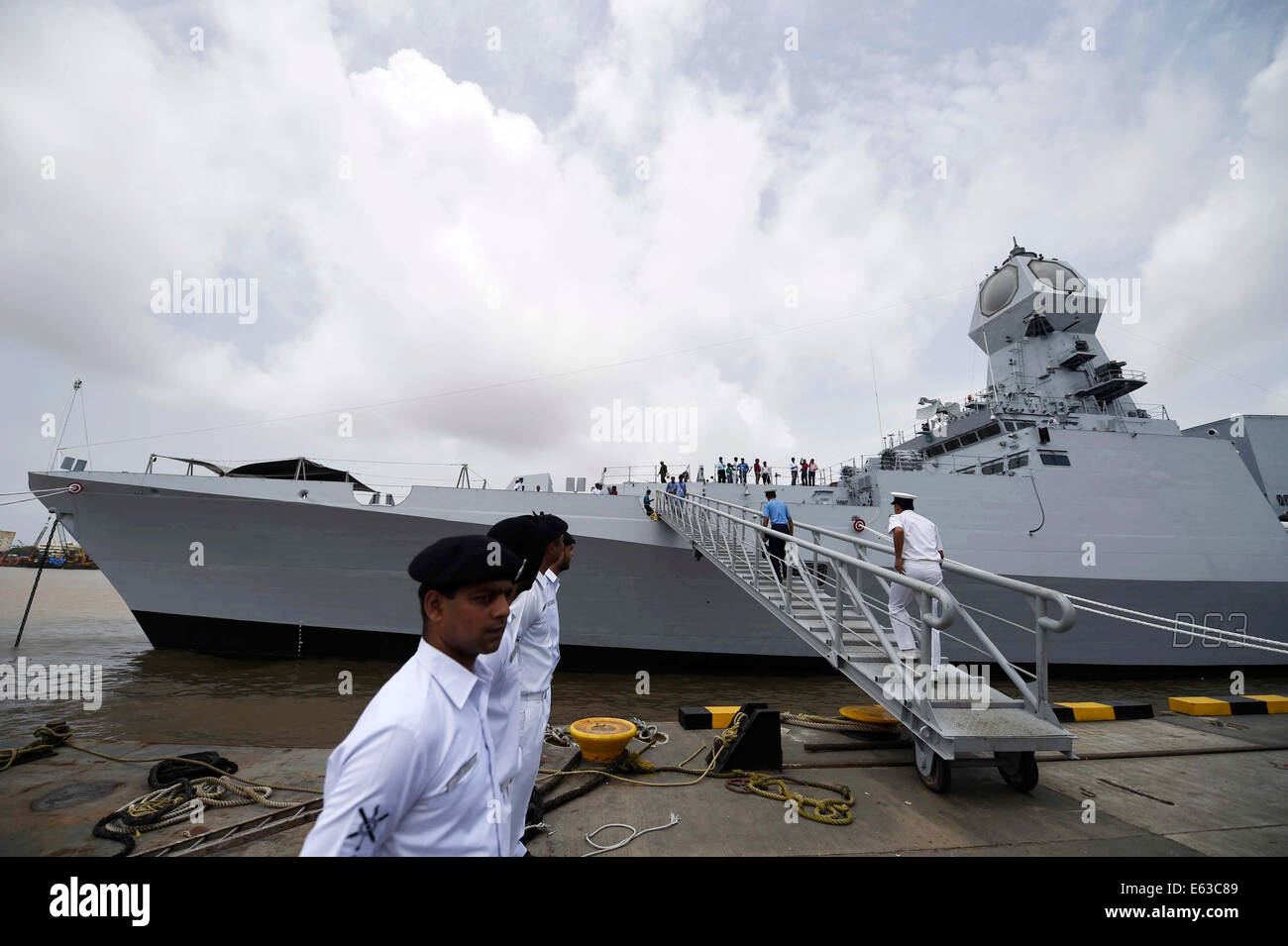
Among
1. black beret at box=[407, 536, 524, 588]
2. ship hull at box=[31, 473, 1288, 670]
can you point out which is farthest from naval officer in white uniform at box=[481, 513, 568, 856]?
ship hull at box=[31, 473, 1288, 670]

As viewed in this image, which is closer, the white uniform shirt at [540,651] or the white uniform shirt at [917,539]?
the white uniform shirt at [540,651]

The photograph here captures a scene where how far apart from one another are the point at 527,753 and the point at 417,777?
1.66 m

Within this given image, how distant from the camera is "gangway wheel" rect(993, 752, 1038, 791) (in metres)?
3.22

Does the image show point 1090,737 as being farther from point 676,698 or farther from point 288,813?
point 288,813

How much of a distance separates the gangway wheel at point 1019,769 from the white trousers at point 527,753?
8.99 feet

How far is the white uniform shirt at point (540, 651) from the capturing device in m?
2.67

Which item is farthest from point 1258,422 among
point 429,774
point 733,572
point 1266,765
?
point 429,774

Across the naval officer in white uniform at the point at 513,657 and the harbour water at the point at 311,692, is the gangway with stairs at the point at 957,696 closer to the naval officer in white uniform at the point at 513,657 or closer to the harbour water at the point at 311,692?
the harbour water at the point at 311,692

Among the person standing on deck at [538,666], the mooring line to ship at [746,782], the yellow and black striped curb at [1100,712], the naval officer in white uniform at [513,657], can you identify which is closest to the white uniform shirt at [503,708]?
Result: the naval officer in white uniform at [513,657]

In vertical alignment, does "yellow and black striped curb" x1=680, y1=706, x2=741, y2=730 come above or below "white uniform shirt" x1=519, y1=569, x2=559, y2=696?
below

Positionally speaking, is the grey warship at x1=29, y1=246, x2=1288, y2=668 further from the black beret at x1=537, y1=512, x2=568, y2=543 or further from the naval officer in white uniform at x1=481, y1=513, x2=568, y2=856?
the naval officer in white uniform at x1=481, y1=513, x2=568, y2=856

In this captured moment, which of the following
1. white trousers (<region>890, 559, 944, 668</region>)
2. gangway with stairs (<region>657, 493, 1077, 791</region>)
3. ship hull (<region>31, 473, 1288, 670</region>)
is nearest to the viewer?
gangway with stairs (<region>657, 493, 1077, 791</region>)

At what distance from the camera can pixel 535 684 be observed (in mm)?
2668

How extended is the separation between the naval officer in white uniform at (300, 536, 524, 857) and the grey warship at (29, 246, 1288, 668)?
28.1 ft
